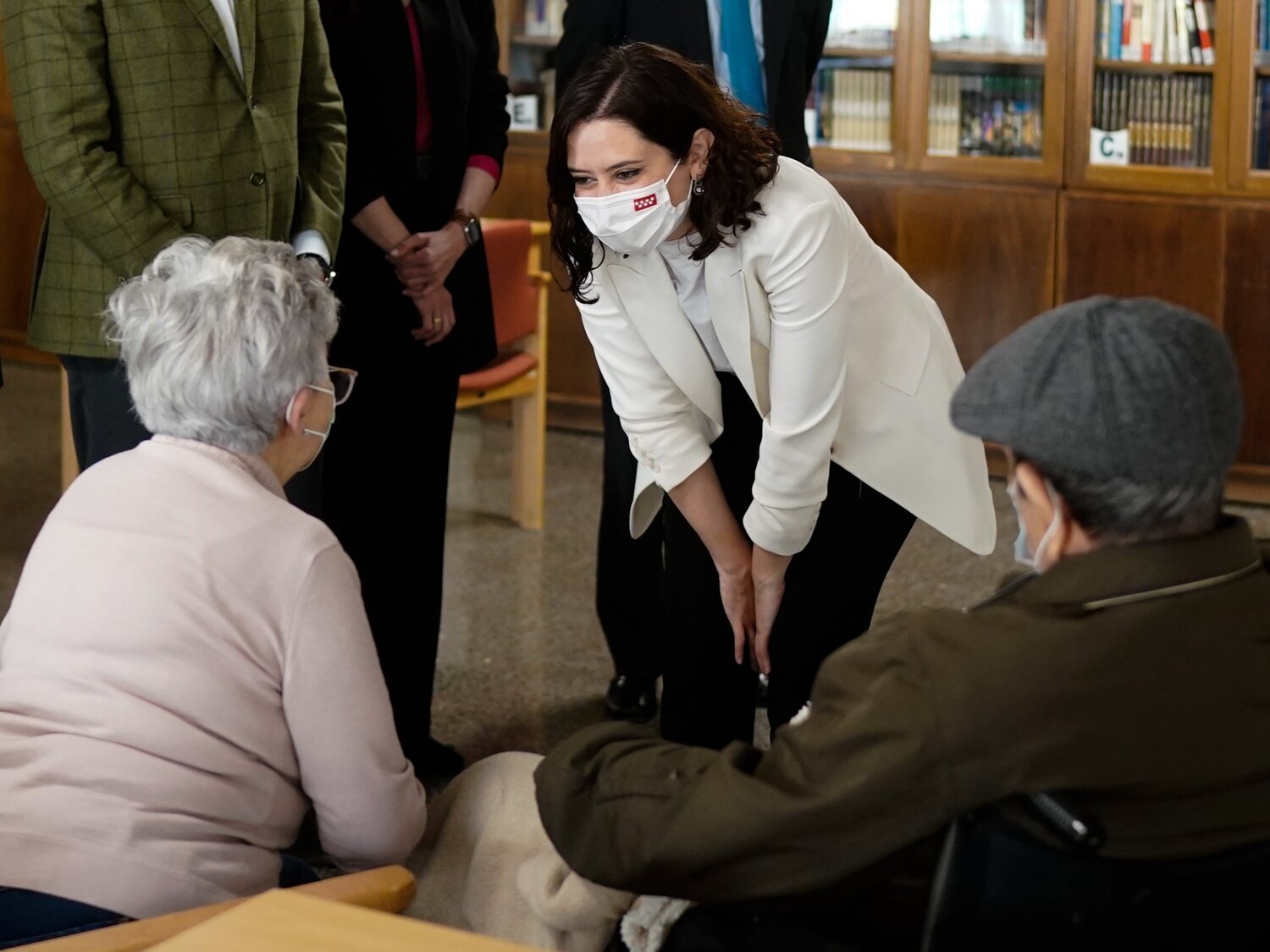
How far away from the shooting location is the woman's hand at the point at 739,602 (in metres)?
2.02

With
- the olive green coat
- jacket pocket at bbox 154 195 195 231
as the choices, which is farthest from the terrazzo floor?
the olive green coat

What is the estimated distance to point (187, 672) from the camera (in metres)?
1.51

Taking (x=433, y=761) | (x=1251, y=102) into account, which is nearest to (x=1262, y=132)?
(x=1251, y=102)

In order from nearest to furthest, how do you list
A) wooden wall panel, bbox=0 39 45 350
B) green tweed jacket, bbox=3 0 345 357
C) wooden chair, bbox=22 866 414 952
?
wooden chair, bbox=22 866 414 952
green tweed jacket, bbox=3 0 345 357
wooden wall panel, bbox=0 39 45 350

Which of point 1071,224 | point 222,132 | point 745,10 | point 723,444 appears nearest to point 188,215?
point 222,132

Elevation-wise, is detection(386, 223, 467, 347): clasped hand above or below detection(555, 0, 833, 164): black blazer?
below

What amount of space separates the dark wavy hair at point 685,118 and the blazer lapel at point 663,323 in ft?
0.29

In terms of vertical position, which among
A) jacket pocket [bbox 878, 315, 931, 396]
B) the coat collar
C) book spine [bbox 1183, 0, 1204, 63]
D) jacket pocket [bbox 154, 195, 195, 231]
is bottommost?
the coat collar

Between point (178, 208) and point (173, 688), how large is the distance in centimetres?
103

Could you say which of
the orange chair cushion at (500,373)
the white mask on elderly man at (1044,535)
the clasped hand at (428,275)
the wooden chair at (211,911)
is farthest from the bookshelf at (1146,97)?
the wooden chair at (211,911)

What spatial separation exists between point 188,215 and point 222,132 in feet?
0.44

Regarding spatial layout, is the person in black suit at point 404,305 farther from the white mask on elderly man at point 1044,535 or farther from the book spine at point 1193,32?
the book spine at point 1193,32

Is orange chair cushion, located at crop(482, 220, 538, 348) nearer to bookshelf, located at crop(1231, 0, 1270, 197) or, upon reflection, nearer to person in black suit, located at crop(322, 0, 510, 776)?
person in black suit, located at crop(322, 0, 510, 776)

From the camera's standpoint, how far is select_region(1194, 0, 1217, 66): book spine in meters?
4.61
